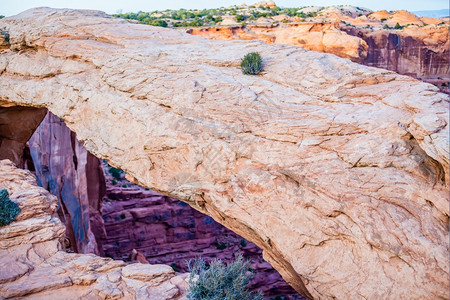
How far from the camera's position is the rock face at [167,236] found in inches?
891

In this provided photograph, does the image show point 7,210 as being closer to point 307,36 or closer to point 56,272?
point 56,272

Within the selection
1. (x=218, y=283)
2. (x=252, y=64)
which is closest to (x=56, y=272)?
(x=218, y=283)

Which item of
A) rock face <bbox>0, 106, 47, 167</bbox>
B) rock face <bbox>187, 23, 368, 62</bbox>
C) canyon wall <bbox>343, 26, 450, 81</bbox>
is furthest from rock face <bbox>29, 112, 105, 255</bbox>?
canyon wall <bbox>343, 26, 450, 81</bbox>

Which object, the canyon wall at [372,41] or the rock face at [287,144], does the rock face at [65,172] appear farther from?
the canyon wall at [372,41]

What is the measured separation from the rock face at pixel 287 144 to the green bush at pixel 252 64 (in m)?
0.30

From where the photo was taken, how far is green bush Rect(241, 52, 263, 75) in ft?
30.0

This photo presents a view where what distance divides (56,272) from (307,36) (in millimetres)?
24238

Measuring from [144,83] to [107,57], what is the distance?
1.80m

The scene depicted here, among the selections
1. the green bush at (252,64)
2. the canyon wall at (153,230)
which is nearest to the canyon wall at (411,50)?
the canyon wall at (153,230)

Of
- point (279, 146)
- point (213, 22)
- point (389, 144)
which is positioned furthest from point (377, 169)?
point (213, 22)

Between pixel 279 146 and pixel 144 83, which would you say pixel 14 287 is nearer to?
pixel 144 83

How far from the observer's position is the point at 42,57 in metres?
11.8

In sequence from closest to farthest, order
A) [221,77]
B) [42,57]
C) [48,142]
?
[221,77] → [42,57] → [48,142]

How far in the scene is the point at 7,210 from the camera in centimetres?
934
